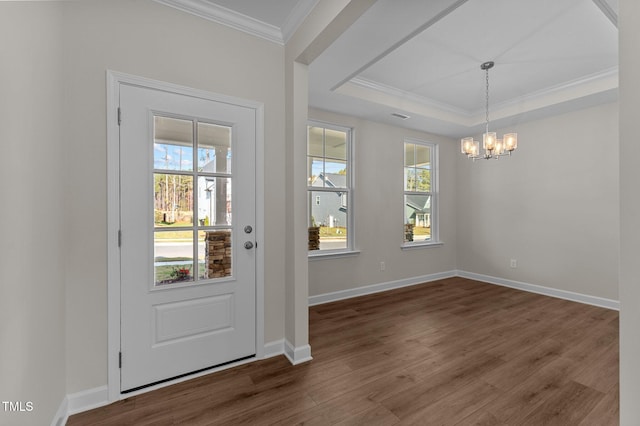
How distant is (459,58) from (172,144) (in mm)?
2902

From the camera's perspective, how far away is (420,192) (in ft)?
16.5

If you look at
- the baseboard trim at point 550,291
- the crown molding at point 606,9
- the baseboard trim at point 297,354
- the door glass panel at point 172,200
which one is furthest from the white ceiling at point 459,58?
the baseboard trim at point 297,354

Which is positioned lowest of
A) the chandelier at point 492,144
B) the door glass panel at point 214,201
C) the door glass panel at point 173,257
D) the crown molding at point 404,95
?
the door glass panel at point 173,257

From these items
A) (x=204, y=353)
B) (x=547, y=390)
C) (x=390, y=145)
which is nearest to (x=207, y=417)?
(x=204, y=353)

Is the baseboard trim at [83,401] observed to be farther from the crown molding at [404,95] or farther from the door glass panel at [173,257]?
the crown molding at [404,95]

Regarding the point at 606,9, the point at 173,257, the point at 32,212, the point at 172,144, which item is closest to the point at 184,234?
the point at 173,257

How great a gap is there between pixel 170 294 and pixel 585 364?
333 centimetres

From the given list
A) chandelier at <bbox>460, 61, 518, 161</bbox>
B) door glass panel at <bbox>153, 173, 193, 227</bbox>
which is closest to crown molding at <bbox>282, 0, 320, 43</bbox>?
door glass panel at <bbox>153, 173, 193, 227</bbox>

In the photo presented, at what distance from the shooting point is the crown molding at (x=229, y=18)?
2.11 m

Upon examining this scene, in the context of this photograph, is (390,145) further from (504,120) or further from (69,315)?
(69,315)

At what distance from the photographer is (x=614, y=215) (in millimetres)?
3654

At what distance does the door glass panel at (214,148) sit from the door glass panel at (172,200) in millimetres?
172

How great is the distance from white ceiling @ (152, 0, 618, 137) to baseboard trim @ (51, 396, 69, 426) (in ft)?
8.84

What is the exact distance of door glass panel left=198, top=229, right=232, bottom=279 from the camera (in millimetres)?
2225
